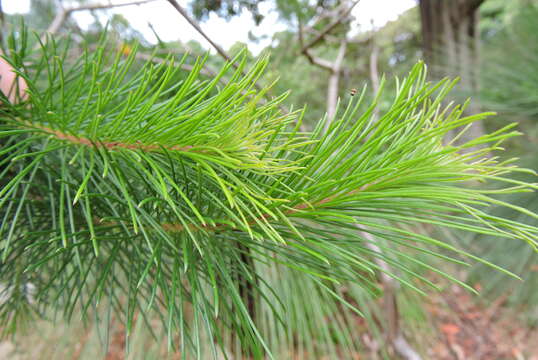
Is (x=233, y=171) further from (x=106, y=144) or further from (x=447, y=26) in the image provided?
(x=447, y=26)

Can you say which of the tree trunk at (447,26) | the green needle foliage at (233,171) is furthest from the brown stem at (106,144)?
the tree trunk at (447,26)

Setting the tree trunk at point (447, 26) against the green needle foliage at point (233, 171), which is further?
the tree trunk at point (447, 26)

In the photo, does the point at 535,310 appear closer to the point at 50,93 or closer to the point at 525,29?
the point at 525,29

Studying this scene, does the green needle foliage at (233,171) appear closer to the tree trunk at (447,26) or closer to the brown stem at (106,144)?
the brown stem at (106,144)

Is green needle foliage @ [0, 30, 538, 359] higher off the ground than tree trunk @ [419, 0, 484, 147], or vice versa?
tree trunk @ [419, 0, 484, 147]

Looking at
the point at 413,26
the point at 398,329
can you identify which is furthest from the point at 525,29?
the point at 413,26

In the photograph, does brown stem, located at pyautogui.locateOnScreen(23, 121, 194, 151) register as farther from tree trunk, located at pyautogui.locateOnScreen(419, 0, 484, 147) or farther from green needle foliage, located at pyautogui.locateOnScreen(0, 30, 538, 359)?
tree trunk, located at pyautogui.locateOnScreen(419, 0, 484, 147)

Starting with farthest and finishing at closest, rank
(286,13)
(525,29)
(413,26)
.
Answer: (413,26) → (525,29) → (286,13)

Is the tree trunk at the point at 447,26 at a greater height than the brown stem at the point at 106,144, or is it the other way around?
the tree trunk at the point at 447,26

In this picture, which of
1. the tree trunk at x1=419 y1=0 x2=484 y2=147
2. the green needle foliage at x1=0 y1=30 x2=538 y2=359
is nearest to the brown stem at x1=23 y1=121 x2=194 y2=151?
the green needle foliage at x1=0 y1=30 x2=538 y2=359

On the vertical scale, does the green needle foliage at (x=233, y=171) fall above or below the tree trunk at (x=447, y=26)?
below

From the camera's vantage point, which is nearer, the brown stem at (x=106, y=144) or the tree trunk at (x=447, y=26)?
the brown stem at (x=106, y=144)
